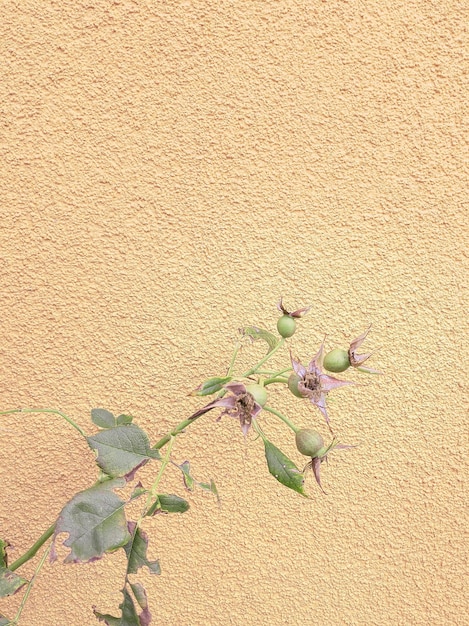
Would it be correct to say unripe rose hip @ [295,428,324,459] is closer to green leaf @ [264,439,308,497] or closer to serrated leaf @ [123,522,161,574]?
green leaf @ [264,439,308,497]

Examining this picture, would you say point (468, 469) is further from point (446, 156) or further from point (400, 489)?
point (446, 156)

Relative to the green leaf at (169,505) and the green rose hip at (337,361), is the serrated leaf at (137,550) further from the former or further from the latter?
the green rose hip at (337,361)

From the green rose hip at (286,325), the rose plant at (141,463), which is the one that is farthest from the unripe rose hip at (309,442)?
the green rose hip at (286,325)

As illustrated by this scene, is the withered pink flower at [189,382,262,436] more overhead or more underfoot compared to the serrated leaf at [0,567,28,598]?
more overhead

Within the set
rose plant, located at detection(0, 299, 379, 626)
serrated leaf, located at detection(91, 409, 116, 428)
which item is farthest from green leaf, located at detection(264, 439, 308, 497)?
serrated leaf, located at detection(91, 409, 116, 428)

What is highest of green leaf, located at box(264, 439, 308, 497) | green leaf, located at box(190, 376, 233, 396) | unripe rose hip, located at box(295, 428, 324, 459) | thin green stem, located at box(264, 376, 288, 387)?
thin green stem, located at box(264, 376, 288, 387)

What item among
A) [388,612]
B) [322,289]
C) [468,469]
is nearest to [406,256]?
[322,289]

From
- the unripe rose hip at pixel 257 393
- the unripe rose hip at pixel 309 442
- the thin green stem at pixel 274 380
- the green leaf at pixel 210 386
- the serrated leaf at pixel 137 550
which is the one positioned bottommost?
the serrated leaf at pixel 137 550

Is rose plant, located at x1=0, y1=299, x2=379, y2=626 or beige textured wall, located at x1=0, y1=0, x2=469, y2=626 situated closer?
rose plant, located at x1=0, y1=299, x2=379, y2=626
